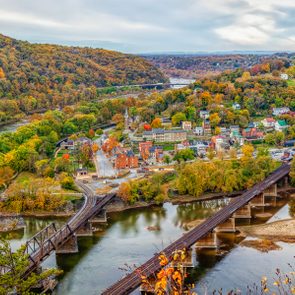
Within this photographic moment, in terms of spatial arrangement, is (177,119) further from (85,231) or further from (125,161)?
(85,231)

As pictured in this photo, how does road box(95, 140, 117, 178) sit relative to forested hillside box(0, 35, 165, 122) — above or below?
below

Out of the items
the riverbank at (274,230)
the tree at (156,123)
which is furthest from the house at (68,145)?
the riverbank at (274,230)

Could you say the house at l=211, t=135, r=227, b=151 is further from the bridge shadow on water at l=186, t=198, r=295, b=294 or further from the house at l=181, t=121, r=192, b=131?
the bridge shadow on water at l=186, t=198, r=295, b=294

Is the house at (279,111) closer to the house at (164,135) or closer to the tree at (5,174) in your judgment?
the house at (164,135)

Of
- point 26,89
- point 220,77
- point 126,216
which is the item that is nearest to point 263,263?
point 126,216

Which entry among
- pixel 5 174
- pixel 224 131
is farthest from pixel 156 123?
pixel 5 174

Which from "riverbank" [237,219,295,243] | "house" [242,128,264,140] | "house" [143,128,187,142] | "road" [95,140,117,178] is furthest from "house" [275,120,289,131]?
"riverbank" [237,219,295,243]
